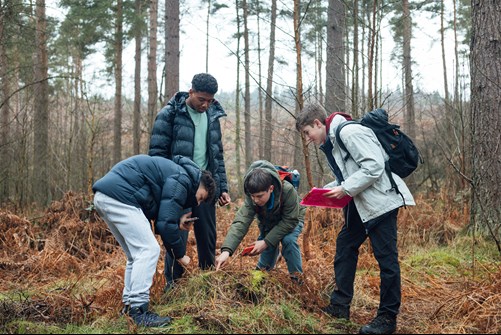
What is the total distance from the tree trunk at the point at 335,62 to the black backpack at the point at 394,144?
382cm

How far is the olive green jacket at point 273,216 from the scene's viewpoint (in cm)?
399

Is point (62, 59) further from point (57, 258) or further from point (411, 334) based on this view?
point (411, 334)

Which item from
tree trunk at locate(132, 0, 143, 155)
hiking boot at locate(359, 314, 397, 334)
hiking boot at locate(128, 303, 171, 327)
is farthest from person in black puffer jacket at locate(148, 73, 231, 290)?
tree trunk at locate(132, 0, 143, 155)

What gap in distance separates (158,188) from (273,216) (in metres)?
1.14

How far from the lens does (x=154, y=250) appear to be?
11.2 ft

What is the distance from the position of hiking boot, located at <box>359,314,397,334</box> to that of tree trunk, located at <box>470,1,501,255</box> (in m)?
2.92

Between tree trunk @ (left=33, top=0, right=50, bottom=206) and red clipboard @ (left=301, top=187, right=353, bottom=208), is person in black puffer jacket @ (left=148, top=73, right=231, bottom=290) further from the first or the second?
tree trunk @ (left=33, top=0, right=50, bottom=206)

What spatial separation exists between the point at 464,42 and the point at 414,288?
21.7 meters

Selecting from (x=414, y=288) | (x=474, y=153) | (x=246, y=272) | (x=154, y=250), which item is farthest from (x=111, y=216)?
(x=474, y=153)

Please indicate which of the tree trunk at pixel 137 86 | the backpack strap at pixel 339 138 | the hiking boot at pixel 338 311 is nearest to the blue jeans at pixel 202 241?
the hiking boot at pixel 338 311

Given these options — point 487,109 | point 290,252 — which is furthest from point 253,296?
point 487,109

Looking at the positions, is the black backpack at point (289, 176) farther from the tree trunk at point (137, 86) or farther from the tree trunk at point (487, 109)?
the tree trunk at point (137, 86)

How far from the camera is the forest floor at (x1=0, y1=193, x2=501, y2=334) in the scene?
10.5 feet

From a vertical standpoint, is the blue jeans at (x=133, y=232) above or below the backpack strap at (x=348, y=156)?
below
